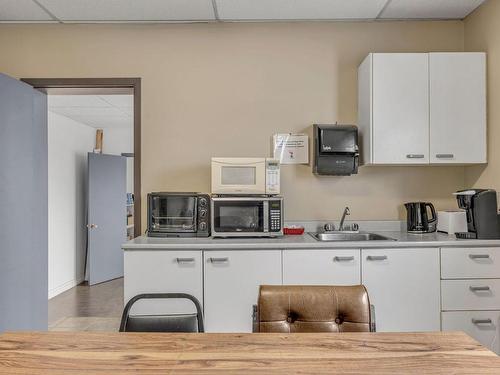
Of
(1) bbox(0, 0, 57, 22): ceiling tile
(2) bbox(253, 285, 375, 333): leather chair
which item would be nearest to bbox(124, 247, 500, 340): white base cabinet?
(2) bbox(253, 285, 375, 333): leather chair

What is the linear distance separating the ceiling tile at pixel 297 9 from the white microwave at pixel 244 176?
1.10 metres

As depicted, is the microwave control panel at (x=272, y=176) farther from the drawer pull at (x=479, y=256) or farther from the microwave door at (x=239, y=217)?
the drawer pull at (x=479, y=256)

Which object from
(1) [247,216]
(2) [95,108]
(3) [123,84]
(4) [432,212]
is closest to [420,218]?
(4) [432,212]

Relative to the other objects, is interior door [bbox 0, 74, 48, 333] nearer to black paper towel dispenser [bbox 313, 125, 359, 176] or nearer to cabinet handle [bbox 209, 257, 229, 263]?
cabinet handle [bbox 209, 257, 229, 263]

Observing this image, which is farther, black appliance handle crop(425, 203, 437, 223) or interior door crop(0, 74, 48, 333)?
black appliance handle crop(425, 203, 437, 223)

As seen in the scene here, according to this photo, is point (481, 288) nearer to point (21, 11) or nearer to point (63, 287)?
point (21, 11)

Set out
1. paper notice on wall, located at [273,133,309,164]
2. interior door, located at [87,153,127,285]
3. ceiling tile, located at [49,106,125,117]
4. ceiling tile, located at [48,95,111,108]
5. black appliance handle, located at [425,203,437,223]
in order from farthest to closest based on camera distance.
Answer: interior door, located at [87,153,127,285], ceiling tile, located at [49,106,125,117], ceiling tile, located at [48,95,111,108], paper notice on wall, located at [273,133,309,164], black appliance handle, located at [425,203,437,223]

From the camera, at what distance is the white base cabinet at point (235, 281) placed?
2.57 metres

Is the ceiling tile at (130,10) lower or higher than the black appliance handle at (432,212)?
higher

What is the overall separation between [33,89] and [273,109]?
188 cm

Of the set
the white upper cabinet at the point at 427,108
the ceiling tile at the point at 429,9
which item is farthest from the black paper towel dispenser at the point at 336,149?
the ceiling tile at the point at 429,9

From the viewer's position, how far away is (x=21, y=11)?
296cm

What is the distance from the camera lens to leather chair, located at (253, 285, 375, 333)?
4.88 feet

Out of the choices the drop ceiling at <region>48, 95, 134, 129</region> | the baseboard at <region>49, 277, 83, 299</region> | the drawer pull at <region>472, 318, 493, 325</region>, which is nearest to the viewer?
the drawer pull at <region>472, 318, 493, 325</region>
